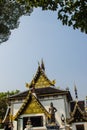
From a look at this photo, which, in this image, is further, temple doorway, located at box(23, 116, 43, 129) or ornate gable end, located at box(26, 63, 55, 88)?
ornate gable end, located at box(26, 63, 55, 88)

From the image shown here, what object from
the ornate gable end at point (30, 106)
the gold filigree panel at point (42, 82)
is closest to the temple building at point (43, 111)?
the ornate gable end at point (30, 106)

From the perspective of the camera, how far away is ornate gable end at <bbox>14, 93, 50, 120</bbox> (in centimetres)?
2606

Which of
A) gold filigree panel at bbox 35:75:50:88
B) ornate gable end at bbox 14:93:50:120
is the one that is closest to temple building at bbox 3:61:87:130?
ornate gable end at bbox 14:93:50:120

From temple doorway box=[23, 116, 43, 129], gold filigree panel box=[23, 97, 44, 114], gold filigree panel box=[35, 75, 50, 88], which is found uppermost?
gold filigree panel box=[35, 75, 50, 88]

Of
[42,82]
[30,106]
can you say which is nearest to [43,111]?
[30,106]

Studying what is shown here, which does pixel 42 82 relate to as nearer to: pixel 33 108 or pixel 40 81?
pixel 40 81

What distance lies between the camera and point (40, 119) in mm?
26172

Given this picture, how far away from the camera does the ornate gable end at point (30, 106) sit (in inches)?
1026

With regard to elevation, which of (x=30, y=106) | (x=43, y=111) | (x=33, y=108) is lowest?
(x=43, y=111)

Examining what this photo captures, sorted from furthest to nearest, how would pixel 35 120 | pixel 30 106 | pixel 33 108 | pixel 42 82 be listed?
pixel 42 82
pixel 35 120
pixel 30 106
pixel 33 108

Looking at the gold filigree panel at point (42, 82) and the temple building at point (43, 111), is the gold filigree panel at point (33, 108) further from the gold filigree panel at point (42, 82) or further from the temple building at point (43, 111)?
the gold filigree panel at point (42, 82)

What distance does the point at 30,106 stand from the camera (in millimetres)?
26516

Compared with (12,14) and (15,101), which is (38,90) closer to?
(15,101)

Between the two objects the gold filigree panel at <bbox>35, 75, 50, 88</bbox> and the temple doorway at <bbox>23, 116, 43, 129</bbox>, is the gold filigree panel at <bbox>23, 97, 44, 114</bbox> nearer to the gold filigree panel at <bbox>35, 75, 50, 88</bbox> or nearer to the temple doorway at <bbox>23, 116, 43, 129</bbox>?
the temple doorway at <bbox>23, 116, 43, 129</bbox>
